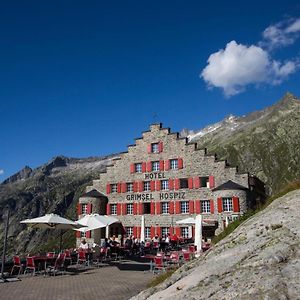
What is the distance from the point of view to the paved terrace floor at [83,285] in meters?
11.1

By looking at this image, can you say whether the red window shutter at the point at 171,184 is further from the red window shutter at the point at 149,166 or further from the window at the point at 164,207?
the red window shutter at the point at 149,166

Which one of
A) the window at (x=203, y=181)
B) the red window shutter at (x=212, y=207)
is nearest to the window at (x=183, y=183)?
the window at (x=203, y=181)

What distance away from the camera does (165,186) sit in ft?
115

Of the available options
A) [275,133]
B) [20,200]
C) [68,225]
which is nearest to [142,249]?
[68,225]

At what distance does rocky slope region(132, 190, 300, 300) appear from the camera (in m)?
5.32

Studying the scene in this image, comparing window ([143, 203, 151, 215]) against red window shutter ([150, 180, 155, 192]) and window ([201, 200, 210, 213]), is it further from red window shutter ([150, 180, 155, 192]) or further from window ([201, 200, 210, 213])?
window ([201, 200, 210, 213])

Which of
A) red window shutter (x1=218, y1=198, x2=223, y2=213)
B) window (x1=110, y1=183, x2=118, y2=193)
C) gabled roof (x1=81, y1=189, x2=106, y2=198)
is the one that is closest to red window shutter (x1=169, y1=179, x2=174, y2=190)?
red window shutter (x1=218, y1=198, x2=223, y2=213)

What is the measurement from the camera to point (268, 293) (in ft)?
16.6

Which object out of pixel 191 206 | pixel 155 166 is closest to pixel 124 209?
pixel 155 166

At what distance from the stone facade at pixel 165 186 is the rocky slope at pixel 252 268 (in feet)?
73.9

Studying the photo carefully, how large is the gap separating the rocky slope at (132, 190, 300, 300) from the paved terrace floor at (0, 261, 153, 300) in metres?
4.20

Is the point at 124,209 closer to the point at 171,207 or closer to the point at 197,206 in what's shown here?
the point at 171,207

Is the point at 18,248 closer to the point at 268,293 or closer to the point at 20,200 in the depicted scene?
the point at 20,200

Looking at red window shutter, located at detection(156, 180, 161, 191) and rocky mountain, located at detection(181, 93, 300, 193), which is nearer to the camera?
red window shutter, located at detection(156, 180, 161, 191)
